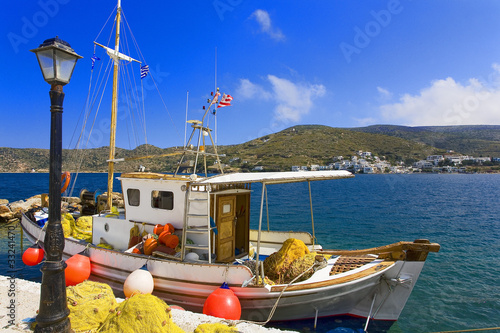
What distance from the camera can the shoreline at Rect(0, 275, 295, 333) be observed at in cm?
405

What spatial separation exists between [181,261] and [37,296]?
9.17 ft

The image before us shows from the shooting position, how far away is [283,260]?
287 inches

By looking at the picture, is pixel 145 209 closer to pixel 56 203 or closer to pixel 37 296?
pixel 37 296

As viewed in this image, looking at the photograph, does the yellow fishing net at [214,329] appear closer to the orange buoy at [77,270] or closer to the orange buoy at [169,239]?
the orange buoy at [169,239]

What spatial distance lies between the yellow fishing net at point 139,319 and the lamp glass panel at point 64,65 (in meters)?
2.99

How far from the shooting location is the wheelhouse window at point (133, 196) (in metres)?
8.84

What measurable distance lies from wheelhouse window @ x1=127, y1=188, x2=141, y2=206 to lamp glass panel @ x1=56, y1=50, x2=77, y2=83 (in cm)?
586

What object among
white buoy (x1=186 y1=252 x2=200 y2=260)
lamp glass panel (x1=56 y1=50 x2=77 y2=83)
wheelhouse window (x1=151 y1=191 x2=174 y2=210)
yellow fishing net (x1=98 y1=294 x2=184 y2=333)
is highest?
lamp glass panel (x1=56 y1=50 x2=77 y2=83)

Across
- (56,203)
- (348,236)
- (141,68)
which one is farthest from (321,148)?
(56,203)

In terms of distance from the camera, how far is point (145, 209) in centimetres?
866

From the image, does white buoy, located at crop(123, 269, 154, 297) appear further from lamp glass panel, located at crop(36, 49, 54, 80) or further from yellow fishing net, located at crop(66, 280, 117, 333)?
→ lamp glass panel, located at crop(36, 49, 54, 80)

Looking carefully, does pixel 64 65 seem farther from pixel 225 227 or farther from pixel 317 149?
pixel 317 149

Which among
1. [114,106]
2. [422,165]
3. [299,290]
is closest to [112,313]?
[299,290]

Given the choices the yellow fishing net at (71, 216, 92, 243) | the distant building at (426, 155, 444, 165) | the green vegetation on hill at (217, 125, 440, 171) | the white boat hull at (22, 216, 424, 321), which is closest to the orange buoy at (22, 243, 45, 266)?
the yellow fishing net at (71, 216, 92, 243)
